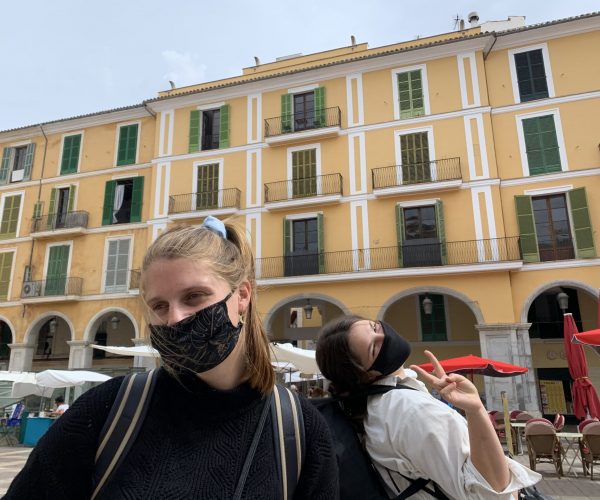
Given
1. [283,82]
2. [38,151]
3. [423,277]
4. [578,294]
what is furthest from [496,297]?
[38,151]

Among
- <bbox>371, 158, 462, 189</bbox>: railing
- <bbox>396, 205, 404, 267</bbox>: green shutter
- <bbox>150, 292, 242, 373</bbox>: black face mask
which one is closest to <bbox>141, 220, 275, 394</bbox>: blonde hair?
<bbox>150, 292, 242, 373</bbox>: black face mask

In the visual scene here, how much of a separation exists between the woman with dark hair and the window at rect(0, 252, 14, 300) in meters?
23.2

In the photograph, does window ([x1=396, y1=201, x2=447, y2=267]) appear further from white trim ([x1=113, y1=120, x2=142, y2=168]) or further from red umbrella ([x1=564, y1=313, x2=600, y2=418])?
white trim ([x1=113, y1=120, x2=142, y2=168])

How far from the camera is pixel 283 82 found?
762 inches

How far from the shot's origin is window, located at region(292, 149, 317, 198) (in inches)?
712

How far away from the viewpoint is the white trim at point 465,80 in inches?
663

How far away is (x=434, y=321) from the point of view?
18.2m

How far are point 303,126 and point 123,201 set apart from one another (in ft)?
28.5

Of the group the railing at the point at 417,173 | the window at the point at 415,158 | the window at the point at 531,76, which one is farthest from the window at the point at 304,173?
the window at the point at 531,76

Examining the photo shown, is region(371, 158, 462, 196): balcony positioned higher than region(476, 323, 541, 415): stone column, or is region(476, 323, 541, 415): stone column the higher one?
region(371, 158, 462, 196): balcony

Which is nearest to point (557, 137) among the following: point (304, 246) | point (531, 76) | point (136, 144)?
point (531, 76)

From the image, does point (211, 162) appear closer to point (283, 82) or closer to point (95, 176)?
point (283, 82)

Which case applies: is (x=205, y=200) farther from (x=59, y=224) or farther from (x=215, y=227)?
(x=215, y=227)

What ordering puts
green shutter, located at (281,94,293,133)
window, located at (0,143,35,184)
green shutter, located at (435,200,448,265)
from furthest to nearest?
1. window, located at (0,143,35,184)
2. green shutter, located at (281,94,293,133)
3. green shutter, located at (435,200,448,265)
